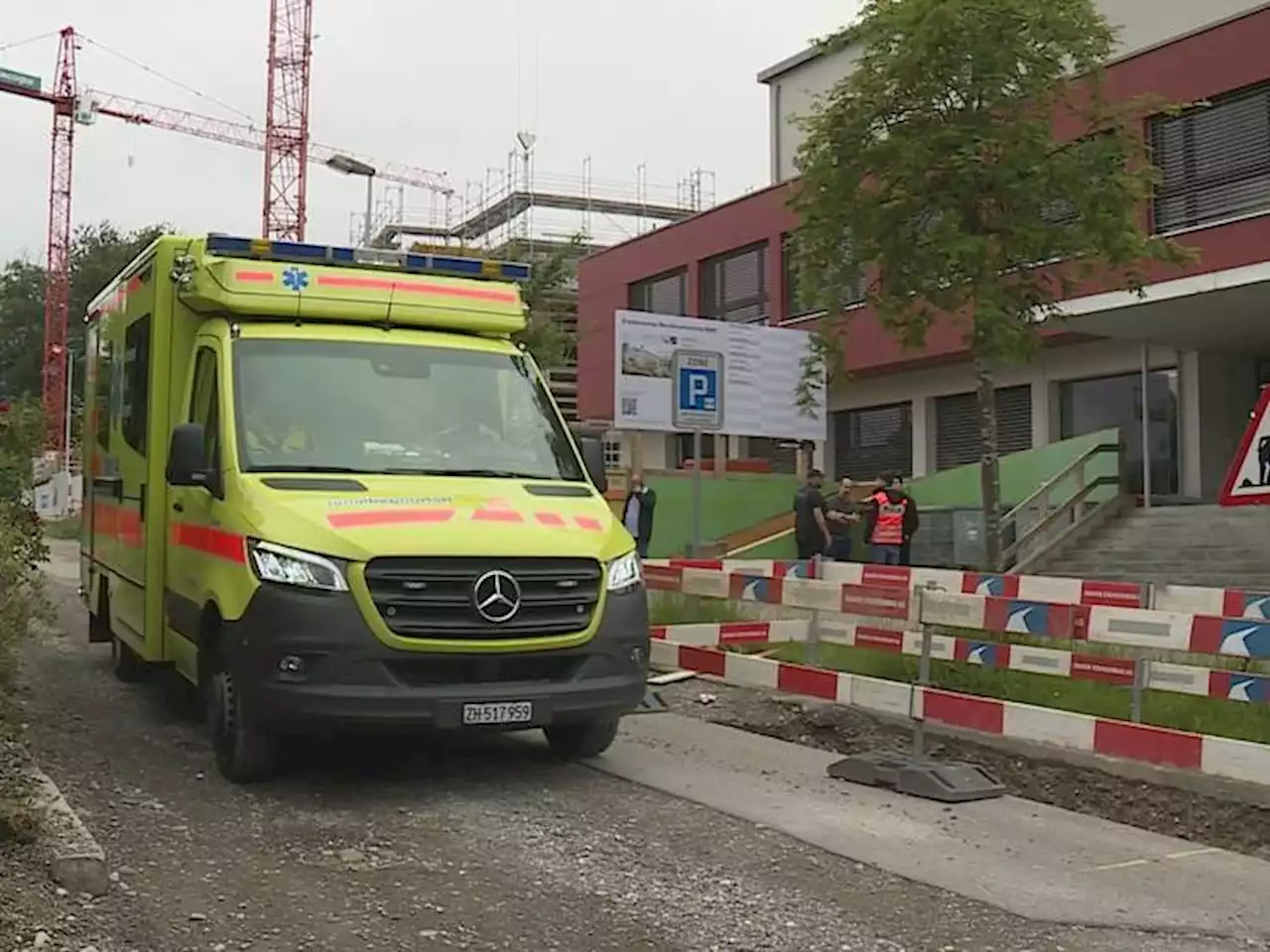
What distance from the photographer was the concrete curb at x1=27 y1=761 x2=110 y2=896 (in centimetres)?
527

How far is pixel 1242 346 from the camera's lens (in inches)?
843

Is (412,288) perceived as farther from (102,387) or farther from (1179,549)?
(1179,549)

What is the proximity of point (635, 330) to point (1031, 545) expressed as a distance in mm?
7527

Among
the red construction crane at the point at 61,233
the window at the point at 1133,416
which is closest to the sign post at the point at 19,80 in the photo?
the red construction crane at the point at 61,233

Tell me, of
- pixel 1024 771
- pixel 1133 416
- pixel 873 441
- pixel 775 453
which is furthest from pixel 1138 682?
pixel 775 453

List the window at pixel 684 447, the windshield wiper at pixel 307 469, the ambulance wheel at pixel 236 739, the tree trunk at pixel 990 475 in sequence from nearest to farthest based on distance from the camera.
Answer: the ambulance wheel at pixel 236 739 → the windshield wiper at pixel 307 469 → the tree trunk at pixel 990 475 → the window at pixel 684 447

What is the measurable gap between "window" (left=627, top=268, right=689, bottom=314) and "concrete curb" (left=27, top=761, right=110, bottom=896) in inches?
1117

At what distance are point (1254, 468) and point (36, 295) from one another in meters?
84.9

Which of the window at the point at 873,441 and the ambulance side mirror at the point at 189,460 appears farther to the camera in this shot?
the window at the point at 873,441

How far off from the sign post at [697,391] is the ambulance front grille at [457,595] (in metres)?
5.72

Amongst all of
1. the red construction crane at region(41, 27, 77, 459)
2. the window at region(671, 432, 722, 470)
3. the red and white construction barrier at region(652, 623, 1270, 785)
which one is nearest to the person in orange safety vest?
the red and white construction barrier at region(652, 623, 1270, 785)

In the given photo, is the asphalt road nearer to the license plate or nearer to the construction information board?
the license plate

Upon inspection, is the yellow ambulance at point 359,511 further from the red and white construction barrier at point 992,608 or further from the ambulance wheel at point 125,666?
the red and white construction barrier at point 992,608

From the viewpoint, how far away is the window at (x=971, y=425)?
2562 centimetres
